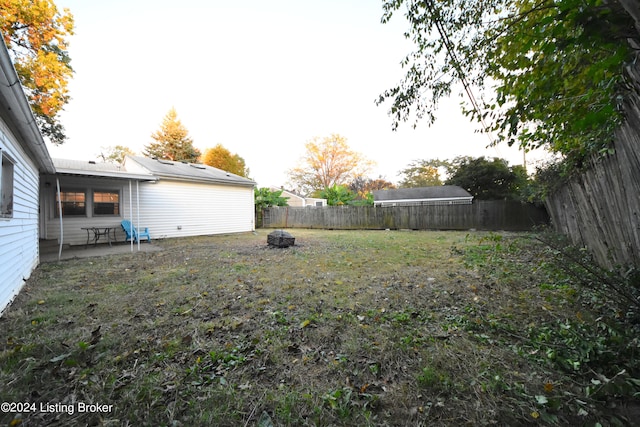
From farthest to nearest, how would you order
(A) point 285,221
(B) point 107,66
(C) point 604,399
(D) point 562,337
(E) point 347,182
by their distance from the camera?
(E) point 347,182 < (A) point 285,221 < (B) point 107,66 < (D) point 562,337 < (C) point 604,399

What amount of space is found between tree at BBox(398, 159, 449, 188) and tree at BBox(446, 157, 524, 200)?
14.0 meters

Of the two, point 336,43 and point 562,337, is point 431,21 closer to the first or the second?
point 562,337

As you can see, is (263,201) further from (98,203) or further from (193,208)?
(98,203)

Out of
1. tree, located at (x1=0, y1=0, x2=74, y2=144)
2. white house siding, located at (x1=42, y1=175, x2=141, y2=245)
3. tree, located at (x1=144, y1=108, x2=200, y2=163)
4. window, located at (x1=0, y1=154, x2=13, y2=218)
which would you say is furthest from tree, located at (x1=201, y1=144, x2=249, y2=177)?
window, located at (x1=0, y1=154, x2=13, y2=218)

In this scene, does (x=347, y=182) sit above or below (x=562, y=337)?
above

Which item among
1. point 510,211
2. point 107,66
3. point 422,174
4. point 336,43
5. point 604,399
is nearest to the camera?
point 604,399

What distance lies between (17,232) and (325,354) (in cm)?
525

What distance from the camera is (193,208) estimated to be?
11.5 m

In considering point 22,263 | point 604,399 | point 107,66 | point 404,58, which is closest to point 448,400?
point 604,399

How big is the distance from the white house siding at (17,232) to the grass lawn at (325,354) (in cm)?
33

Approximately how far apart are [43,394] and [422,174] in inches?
1491

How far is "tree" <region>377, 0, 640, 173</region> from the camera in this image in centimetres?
230

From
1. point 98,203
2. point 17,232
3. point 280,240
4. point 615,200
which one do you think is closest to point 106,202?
point 98,203

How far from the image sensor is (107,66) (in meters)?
11.0
